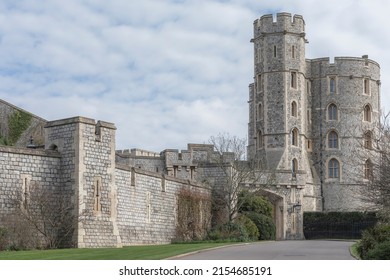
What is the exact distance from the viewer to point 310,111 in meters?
73.8

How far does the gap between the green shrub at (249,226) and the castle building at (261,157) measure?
239cm

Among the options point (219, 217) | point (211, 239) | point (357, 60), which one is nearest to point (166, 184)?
point (211, 239)

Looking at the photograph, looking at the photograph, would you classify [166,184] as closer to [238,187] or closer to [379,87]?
[238,187]

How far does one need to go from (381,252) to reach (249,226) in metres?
25.5

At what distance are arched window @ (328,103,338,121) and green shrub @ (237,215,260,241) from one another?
28.2 meters

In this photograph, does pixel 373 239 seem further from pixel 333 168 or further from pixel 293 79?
pixel 333 168

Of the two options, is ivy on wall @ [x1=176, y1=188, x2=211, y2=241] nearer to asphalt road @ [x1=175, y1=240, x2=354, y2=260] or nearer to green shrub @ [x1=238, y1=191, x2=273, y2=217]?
green shrub @ [x1=238, y1=191, x2=273, y2=217]

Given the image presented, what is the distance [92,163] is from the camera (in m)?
31.1

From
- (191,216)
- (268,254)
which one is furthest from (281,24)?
(268,254)

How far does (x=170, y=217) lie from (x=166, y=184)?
166cm

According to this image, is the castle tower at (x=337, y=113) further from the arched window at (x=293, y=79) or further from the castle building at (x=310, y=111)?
the arched window at (x=293, y=79)

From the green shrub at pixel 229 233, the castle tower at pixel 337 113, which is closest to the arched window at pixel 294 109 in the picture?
the castle tower at pixel 337 113

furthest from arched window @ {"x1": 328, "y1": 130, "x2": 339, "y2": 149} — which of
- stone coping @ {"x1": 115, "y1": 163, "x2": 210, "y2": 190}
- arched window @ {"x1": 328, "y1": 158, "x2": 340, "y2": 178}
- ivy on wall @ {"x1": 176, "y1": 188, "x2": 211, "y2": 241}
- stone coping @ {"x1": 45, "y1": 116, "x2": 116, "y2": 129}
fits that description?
stone coping @ {"x1": 45, "y1": 116, "x2": 116, "y2": 129}

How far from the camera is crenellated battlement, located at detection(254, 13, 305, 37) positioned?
225 ft
